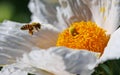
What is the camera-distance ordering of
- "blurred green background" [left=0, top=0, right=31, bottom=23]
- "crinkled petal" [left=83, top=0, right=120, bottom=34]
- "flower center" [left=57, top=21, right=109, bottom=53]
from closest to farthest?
"flower center" [left=57, top=21, right=109, bottom=53] < "crinkled petal" [left=83, top=0, right=120, bottom=34] < "blurred green background" [left=0, top=0, right=31, bottom=23]

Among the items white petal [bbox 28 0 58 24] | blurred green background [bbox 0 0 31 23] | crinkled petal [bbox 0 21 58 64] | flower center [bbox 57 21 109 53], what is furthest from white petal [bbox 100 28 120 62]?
blurred green background [bbox 0 0 31 23]

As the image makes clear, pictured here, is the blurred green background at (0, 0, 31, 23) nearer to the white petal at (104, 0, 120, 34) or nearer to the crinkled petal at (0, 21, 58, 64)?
the crinkled petal at (0, 21, 58, 64)

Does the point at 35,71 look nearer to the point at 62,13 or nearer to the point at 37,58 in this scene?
the point at 37,58

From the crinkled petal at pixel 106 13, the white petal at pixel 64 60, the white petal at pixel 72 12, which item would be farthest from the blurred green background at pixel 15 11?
the white petal at pixel 64 60

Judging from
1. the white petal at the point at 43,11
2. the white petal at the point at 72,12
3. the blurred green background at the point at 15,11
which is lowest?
the white petal at the point at 72,12

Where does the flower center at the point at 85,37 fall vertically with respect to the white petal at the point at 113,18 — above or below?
below

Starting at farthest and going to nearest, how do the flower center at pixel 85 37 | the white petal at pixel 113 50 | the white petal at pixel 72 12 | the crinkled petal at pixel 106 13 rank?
the white petal at pixel 72 12, the crinkled petal at pixel 106 13, the flower center at pixel 85 37, the white petal at pixel 113 50

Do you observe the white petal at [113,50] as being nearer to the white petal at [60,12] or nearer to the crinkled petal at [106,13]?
the crinkled petal at [106,13]
